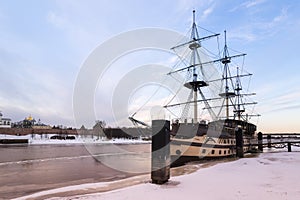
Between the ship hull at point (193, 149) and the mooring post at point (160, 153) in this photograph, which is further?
the ship hull at point (193, 149)

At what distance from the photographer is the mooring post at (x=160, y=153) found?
959 cm

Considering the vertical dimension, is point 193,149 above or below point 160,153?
below

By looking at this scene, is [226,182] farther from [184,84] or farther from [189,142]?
[184,84]

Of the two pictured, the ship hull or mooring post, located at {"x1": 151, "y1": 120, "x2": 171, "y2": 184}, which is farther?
the ship hull

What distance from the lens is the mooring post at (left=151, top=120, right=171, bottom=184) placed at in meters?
9.59

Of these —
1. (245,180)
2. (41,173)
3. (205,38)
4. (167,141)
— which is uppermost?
(205,38)

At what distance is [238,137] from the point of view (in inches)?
880

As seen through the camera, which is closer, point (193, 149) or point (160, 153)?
point (160, 153)

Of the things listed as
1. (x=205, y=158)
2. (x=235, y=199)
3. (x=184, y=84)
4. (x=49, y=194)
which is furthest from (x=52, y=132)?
(x=235, y=199)

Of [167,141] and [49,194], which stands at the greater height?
[167,141]

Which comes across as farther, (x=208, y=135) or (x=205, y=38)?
(x=205, y=38)

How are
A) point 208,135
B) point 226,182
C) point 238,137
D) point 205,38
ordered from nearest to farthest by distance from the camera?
point 226,182 < point 238,137 < point 208,135 < point 205,38

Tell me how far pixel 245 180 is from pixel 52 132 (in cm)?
8637

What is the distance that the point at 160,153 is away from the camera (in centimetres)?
1002
